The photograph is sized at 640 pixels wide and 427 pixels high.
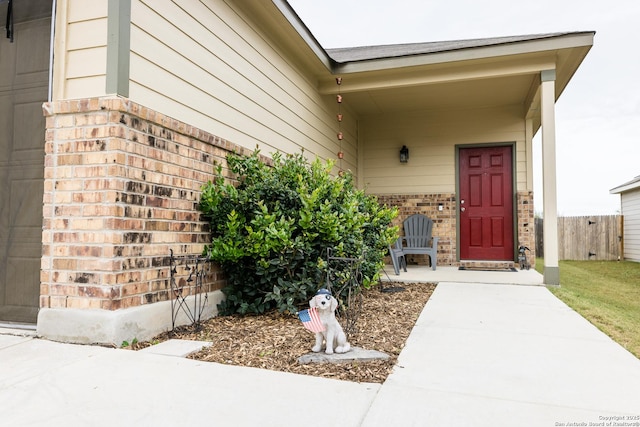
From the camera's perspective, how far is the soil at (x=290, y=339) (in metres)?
2.15

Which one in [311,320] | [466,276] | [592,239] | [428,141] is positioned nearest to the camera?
[311,320]

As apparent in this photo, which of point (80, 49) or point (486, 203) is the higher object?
point (80, 49)

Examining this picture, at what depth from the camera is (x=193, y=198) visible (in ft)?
10.5

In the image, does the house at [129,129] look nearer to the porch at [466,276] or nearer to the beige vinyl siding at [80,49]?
the beige vinyl siding at [80,49]

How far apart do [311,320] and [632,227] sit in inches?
491

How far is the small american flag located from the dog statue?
28 mm

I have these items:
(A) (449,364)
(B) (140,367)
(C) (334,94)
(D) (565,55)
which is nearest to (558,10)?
(D) (565,55)

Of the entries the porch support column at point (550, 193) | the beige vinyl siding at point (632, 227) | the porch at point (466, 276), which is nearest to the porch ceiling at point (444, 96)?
the porch support column at point (550, 193)

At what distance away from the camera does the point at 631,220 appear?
11586 mm

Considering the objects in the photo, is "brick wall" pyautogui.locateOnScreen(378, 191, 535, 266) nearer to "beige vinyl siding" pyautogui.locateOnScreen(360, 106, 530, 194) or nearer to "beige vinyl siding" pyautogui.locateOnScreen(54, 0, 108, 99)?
"beige vinyl siding" pyautogui.locateOnScreen(360, 106, 530, 194)

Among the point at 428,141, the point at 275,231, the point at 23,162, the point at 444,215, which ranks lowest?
the point at 275,231

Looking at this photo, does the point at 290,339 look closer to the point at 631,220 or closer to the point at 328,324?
the point at 328,324

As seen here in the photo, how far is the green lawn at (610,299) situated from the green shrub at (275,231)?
184 centimetres

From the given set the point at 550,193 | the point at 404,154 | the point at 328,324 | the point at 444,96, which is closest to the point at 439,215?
the point at 404,154
